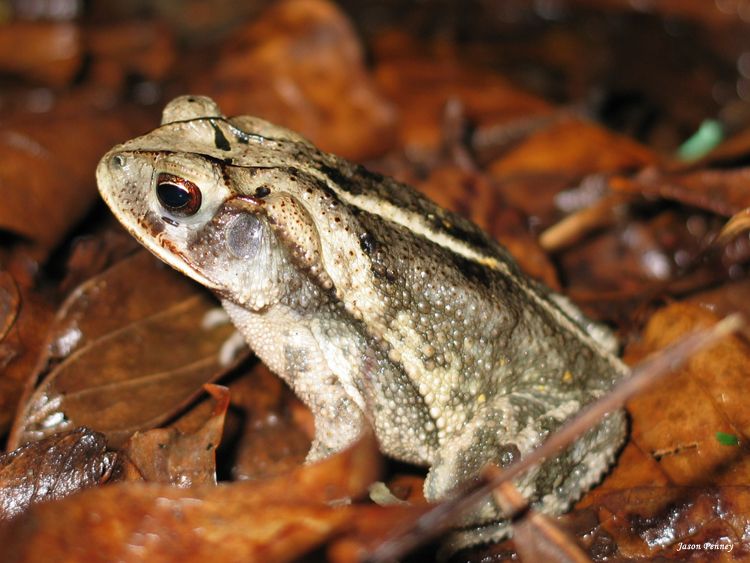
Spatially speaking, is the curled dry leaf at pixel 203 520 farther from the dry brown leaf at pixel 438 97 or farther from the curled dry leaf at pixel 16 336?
the dry brown leaf at pixel 438 97

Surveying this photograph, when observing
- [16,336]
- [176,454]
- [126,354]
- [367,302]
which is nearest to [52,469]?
[176,454]

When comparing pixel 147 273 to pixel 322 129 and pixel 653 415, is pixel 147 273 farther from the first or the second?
pixel 653 415

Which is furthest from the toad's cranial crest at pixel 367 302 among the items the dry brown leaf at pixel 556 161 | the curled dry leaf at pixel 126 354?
the dry brown leaf at pixel 556 161

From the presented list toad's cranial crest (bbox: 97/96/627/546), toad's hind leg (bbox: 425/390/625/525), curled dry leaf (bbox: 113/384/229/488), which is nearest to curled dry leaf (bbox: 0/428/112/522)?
curled dry leaf (bbox: 113/384/229/488)

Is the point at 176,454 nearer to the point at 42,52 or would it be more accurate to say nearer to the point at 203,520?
the point at 203,520

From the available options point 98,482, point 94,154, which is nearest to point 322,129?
point 94,154

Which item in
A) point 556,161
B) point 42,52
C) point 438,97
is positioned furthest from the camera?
point 438,97
